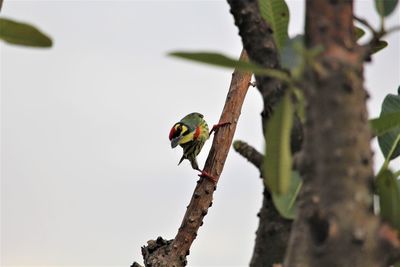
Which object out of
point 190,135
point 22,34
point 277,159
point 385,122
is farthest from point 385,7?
point 190,135

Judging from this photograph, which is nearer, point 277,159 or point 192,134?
point 277,159

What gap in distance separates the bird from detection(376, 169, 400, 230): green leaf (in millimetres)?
3419

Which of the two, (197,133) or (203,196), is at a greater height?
(197,133)

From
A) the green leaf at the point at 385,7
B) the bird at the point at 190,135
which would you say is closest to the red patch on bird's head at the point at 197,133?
the bird at the point at 190,135

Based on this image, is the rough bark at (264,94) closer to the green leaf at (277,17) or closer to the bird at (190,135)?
the green leaf at (277,17)

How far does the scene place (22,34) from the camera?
914 mm

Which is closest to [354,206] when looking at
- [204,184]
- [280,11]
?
[280,11]

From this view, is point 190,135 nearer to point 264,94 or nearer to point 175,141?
point 175,141

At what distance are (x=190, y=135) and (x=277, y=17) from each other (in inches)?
141

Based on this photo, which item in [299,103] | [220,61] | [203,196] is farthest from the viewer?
[203,196]

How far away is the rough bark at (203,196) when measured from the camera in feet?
9.64

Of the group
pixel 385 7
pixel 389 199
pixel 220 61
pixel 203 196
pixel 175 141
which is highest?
pixel 175 141

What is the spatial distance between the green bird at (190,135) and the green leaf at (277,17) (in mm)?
3336

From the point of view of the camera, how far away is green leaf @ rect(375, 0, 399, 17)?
86 cm
